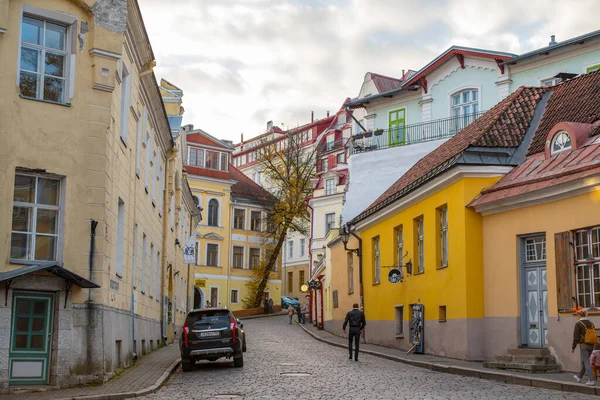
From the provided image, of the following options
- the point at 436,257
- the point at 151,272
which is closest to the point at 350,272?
the point at 151,272

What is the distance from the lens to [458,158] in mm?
21453

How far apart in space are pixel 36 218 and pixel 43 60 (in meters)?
3.22

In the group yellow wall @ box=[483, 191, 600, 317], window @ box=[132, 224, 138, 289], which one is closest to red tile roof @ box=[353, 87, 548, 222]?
yellow wall @ box=[483, 191, 600, 317]

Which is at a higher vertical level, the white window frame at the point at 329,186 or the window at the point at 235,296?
the white window frame at the point at 329,186

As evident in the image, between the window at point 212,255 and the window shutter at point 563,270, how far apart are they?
52.0 m

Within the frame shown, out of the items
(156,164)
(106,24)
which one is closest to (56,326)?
(106,24)

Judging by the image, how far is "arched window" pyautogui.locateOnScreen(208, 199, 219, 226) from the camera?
227ft

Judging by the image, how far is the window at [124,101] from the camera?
1947 cm

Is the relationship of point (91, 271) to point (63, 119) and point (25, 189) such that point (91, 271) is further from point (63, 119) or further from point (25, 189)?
point (63, 119)

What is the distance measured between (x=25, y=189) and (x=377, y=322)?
58.5 ft

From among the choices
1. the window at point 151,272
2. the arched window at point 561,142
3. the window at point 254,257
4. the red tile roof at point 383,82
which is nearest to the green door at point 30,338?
the window at point 151,272

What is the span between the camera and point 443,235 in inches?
941

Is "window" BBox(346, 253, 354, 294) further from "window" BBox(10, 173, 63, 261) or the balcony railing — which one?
"window" BBox(10, 173, 63, 261)

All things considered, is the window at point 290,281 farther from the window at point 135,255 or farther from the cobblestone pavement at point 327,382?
the window at point 135,255
